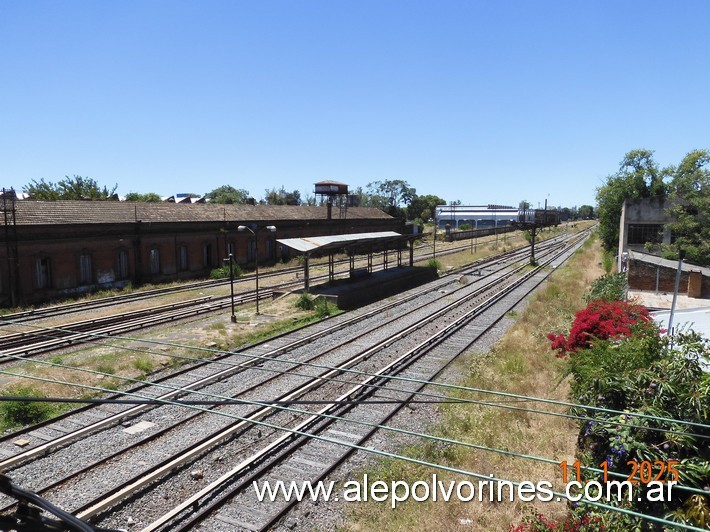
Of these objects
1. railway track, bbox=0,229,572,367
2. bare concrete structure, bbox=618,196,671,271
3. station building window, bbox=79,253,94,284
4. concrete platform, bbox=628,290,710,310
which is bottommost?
railway track, bbox=0,229,572,367

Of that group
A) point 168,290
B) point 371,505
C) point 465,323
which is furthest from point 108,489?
point 168,290

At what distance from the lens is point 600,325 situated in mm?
11820

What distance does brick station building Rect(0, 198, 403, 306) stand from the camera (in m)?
24.6

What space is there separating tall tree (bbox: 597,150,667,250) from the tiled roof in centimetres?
2797

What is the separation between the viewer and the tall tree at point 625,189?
43.0m

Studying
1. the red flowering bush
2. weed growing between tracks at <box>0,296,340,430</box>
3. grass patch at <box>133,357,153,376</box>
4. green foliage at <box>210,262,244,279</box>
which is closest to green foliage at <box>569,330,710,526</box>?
the red flowering bush

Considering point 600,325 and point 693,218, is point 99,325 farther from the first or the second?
point 693,218

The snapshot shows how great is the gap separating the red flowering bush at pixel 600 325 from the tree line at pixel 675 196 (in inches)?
176

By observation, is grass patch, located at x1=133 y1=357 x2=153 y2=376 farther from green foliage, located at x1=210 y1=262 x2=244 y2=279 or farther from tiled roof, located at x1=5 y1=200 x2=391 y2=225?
green foliage, located at x1=210 y1=262 x2=244 y2=279

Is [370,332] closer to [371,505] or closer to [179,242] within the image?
[371,505]

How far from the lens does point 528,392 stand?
12.9 metres

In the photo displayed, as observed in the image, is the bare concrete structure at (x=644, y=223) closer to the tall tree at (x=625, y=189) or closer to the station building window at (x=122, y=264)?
the tall tree at (x=625, y=189)

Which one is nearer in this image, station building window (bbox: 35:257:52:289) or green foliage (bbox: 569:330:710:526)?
green foliage (bbox: 569:330:710:526)

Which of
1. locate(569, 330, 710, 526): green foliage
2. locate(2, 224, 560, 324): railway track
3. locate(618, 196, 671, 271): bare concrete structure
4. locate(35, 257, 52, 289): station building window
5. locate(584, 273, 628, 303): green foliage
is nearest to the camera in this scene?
locate(569, 330, 710, 526): green foliage
